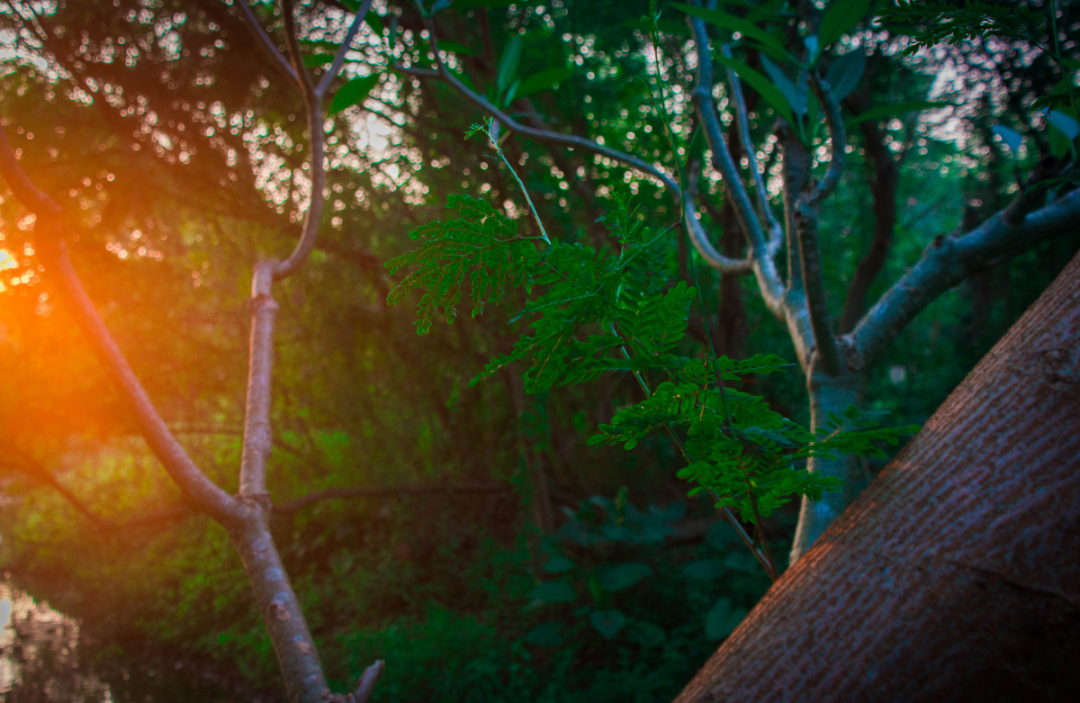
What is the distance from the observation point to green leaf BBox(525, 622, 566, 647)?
2779 mm

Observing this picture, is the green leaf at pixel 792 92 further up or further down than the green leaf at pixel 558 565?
further up

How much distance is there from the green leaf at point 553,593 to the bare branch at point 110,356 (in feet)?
6.28

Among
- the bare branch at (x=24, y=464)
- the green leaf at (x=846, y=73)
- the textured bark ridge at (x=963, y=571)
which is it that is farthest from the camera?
the bare branch at (x=24, y=464)

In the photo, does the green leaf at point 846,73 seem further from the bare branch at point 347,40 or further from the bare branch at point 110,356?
the bare branch at point 110,356

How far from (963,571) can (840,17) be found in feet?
3.06

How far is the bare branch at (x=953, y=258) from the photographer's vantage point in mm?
1052

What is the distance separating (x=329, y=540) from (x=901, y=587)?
505 centimetres

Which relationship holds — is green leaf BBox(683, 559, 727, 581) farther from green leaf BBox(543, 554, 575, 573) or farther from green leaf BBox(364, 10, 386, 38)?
green leaf BBox(364, 10, 386, 38)

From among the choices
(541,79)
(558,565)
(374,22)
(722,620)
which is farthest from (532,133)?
(722,620)

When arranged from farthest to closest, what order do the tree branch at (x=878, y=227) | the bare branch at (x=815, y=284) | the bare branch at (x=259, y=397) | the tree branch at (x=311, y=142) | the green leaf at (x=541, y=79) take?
the tree branch at (x=878, y=227) < the green leaf at (x=541, y=79) < the tree branch at (x=311, y=142) < the bare branch at (x=259, y=397) < the bare branch at (x=815, y=284)

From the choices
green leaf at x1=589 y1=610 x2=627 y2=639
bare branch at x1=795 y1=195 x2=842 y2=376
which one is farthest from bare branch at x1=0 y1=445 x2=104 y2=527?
bare branch at x1=795 y1=195 x2=842 y2=376

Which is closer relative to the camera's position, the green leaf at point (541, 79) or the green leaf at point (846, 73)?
the green leaf at point (846, 73)

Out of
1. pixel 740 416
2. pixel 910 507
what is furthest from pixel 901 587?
pixel 740 416

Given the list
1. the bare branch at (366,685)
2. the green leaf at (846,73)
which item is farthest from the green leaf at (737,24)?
the bare branch at (366,685)
